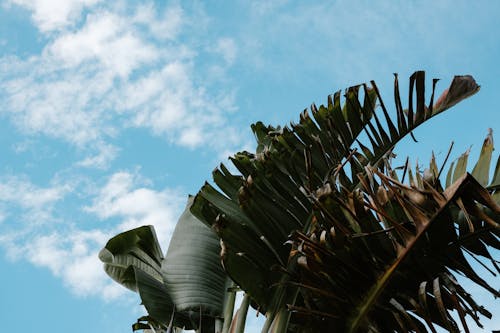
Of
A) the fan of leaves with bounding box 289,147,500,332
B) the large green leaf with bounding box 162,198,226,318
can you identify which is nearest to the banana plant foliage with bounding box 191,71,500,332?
the fan of leaves with bounding box 289,147,500,332

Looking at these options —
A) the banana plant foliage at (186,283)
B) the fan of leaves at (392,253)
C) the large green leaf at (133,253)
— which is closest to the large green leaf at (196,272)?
the banana plant foliage at (186,283)

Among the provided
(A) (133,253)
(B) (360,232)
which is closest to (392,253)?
(B) (360,232)

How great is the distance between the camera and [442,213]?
2076 millimetres

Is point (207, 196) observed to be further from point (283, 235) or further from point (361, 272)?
point (361, 272)

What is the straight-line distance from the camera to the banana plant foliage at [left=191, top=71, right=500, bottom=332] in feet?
7.02

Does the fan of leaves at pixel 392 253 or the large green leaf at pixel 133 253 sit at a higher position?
the large green leaf at pixel 133 253

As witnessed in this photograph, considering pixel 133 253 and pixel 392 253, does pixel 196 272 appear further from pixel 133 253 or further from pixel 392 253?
A: pixel 392 253

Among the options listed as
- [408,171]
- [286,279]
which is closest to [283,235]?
[286,279]

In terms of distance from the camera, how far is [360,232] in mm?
2234

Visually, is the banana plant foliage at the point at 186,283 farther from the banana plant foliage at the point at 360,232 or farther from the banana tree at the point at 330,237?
the banana plant foliage at the point at 360,232

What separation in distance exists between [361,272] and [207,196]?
1001mm

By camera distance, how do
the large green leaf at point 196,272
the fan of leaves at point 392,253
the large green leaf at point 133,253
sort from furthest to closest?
the large green leaf at point 133,253 < the large green leaf at point 196,272 < the fan of leaves at point 392,253

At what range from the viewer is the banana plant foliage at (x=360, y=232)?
2.14 meters

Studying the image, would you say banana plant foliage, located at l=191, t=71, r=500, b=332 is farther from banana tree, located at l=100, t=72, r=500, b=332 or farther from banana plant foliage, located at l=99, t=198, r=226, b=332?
banana plant foliage, located at l=99, t=198, r=226, b=332
